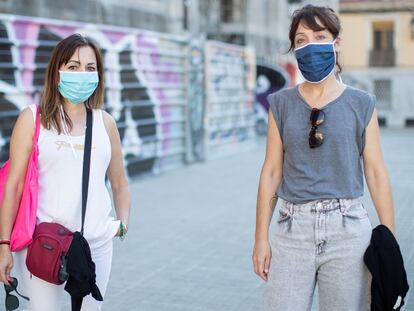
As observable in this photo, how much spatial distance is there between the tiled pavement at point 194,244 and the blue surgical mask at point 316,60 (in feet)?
8.80

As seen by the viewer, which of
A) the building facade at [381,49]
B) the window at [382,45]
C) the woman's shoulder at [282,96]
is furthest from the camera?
the window at [382,45]

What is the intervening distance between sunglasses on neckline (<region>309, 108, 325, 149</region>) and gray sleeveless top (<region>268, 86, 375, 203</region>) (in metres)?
0.02

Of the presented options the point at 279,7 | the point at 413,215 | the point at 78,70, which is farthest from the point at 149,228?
the point at 279,7

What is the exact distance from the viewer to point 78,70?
3.34 metres

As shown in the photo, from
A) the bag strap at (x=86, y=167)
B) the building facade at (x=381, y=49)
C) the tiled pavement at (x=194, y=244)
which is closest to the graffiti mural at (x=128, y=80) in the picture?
the tiled pavement at (x=194, y=244)

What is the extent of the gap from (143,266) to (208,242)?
114 cm

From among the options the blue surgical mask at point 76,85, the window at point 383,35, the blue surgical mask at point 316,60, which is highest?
the window at point 383,35

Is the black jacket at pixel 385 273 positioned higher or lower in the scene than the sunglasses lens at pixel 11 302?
higher

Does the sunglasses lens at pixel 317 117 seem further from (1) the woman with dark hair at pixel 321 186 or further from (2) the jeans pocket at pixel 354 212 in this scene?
(2) the jeans pocket at pixel 354 212

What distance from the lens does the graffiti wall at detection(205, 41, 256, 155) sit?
1514 centimetres

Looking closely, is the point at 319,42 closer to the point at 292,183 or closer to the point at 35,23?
the point at 292,183

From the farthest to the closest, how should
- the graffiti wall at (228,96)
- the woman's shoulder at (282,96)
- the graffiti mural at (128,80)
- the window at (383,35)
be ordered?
1. the window at (383,35)
2. the graffiti wall at (228,96)
3. the graffiti mural at (128,80)
4. the woman's shoulder at (282,96)

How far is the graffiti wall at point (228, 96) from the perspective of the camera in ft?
49.7

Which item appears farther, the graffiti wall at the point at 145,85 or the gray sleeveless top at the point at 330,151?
the graffiti wall at the point at 145,85
